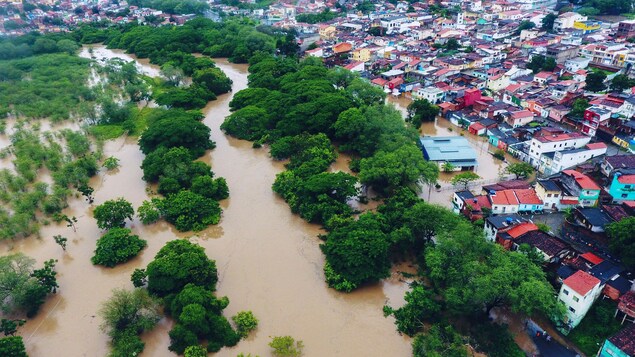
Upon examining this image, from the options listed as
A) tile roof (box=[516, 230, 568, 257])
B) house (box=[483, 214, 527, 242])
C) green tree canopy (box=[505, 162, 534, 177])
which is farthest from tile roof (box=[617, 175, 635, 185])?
tile roof (box=[516, 230, 568, 257])

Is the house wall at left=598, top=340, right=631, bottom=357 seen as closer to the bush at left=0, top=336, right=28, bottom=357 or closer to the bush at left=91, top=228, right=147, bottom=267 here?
the bush at left=91, top=228, right=147, bottom=267

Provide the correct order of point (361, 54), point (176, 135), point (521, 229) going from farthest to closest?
1. point (361, 54)
2. point (176, 135)
3. point (521, 229)

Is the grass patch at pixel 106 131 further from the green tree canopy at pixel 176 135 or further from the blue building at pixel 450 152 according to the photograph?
the blue building at pixel 450 152

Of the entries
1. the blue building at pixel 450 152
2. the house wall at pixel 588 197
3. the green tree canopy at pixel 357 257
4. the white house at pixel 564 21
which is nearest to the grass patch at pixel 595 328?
the house wall at pixel 588 197

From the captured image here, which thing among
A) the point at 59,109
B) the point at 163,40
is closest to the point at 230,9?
the point at 163,40

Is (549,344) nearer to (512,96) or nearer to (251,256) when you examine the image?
(251,256)

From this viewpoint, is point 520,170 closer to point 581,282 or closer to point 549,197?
point 549,197

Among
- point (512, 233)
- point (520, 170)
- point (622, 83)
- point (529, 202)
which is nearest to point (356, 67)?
point (622, 83)
